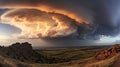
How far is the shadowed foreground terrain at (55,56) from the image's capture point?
323cm

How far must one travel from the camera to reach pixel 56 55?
325 centimetres

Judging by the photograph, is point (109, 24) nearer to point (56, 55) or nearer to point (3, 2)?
point (56, 55)

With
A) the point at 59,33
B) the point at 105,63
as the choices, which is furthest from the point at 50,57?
the point at 105,63

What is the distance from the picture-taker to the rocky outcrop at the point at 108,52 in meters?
3.24

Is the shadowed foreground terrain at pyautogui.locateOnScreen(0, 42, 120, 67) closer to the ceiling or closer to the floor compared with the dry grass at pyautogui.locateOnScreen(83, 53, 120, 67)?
closer to the ceiling

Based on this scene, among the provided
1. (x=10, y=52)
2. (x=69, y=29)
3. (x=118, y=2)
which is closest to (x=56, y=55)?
(x=69, y=29)

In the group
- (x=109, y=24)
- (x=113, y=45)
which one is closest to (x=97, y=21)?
(x=109, y=24)

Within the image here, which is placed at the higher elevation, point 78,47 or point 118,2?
point 118,2

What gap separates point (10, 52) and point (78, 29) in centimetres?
98

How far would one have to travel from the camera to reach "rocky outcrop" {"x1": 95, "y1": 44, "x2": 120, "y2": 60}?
324 centimetres

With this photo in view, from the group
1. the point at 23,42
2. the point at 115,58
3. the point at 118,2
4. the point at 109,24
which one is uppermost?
the point at 118,2

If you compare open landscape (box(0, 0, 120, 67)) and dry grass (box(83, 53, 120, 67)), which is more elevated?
open landscape (box(0, 0, 120, 67))

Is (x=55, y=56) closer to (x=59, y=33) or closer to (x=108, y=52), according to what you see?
(x=59, y=33)

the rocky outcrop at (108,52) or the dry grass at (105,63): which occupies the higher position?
the rocky outcrop at (108,52)
